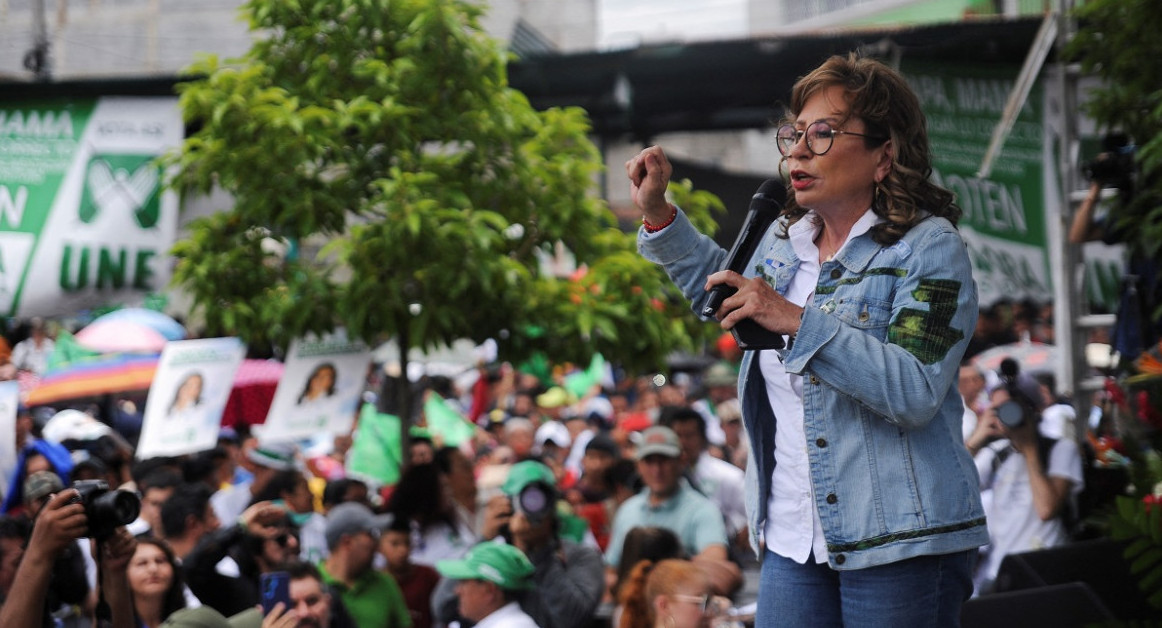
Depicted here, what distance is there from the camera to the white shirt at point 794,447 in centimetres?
266

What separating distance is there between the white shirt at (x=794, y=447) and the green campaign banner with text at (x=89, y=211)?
23.7ft

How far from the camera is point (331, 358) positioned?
809 cm

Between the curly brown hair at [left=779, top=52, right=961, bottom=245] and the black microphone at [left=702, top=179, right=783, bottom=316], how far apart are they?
0.61 feet

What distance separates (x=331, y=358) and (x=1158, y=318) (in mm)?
4564

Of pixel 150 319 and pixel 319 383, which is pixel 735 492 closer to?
pixel 319 383

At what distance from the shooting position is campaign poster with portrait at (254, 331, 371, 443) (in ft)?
26.3

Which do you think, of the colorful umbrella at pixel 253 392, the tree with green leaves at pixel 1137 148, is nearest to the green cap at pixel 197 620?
the tree with green leaves at pixel 1137 148

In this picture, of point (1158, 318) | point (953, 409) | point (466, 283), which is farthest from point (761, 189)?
point (466, 283)

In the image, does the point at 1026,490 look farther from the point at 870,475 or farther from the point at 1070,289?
the point at 870,475

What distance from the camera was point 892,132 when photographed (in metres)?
2.69

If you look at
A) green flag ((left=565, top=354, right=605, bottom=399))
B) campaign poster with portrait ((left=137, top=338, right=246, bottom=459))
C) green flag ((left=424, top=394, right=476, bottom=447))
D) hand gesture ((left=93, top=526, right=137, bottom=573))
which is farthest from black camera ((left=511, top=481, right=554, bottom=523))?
green flag ((left=565, top=354, right=605, bottom=399))

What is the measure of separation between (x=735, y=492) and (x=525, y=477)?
206 centimetres

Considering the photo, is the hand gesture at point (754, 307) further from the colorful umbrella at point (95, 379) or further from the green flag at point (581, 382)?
the green flag at point (581, 382)

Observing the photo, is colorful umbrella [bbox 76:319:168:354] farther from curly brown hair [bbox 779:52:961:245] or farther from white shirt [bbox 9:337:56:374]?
curly brown hair [bbox 779:52:961:245]
